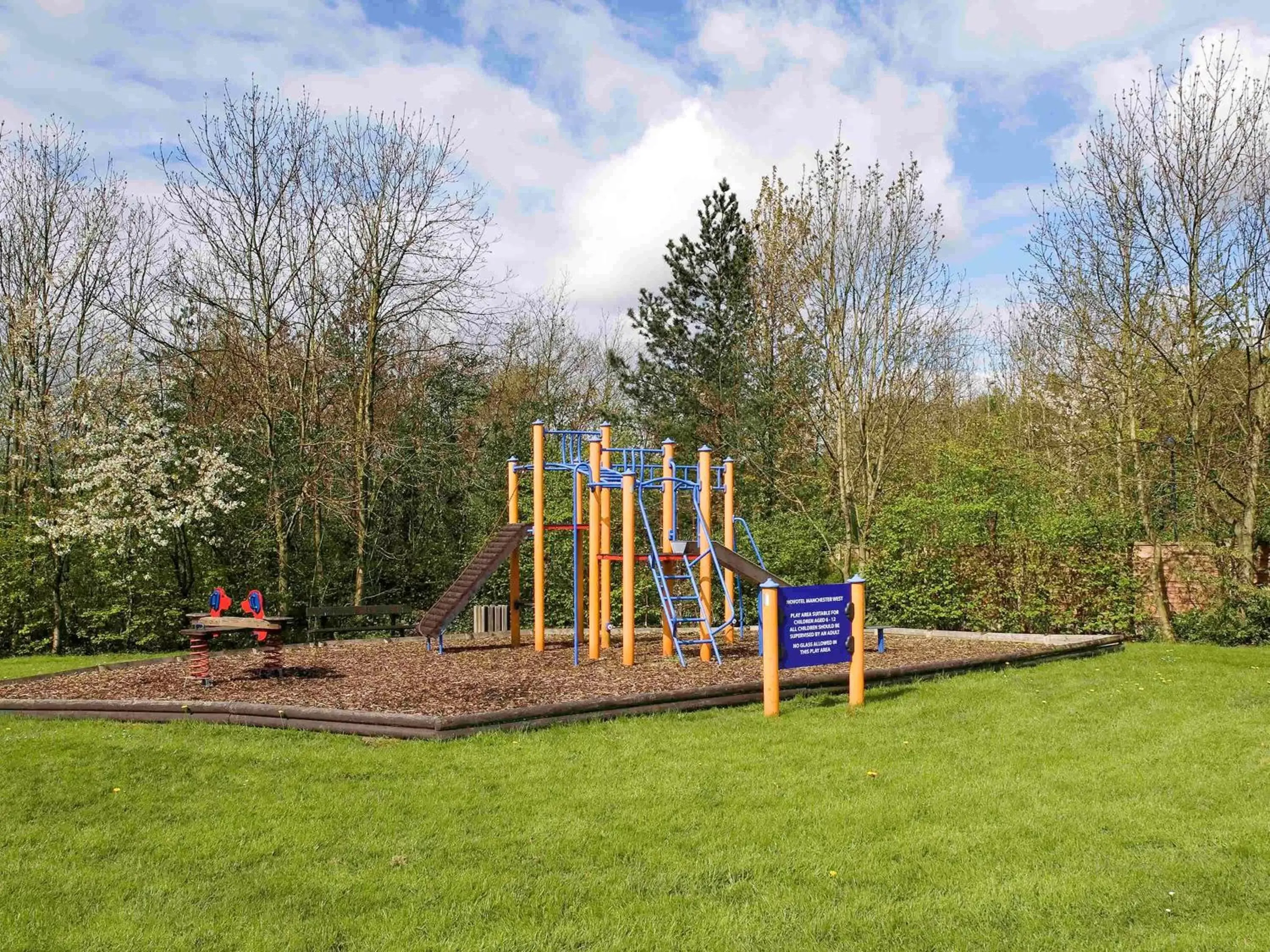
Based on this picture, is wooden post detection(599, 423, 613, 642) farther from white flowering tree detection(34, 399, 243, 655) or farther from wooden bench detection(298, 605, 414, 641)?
white flowering tree detection(34, 399, 243, 655)

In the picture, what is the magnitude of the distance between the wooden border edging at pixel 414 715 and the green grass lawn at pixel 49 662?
389cm

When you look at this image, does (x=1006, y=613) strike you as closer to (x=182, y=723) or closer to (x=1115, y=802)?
(x=1115, y=802)

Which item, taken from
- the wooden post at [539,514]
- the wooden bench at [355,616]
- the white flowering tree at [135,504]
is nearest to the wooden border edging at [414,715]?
the wooden post at [539,514]

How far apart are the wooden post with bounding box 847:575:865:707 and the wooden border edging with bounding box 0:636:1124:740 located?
23.9 inches

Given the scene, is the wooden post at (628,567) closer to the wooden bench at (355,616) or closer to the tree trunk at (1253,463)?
the wooden bench at (355,616)

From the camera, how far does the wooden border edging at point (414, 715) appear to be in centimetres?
804

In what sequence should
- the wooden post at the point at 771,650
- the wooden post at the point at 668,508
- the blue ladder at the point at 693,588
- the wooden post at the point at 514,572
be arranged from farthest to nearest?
the wooden post at the point at 514,572 → the wooden post at the point at 668,508 → the blue ladder at the point at 693,588 → the wooden post at the point at 771,650

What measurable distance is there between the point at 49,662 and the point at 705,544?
9.97 meters

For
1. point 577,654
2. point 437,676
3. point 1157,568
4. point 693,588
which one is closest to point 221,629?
point 437,676

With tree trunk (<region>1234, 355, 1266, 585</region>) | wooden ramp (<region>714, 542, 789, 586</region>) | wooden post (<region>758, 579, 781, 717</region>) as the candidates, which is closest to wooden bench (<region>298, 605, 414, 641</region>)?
wooden ramp (<region>714, 542, 789, 586</region>)

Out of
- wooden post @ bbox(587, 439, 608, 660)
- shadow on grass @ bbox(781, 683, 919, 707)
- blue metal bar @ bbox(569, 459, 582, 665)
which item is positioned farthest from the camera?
wooden post @ bbox(587, 439, 608, 660)

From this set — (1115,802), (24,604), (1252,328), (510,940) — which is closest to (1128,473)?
(1252,328)

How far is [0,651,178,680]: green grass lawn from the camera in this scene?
13.2m

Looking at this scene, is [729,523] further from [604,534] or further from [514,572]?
[514,572]
